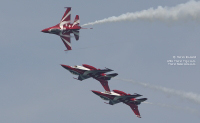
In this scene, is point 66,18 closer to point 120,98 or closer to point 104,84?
point 104,84

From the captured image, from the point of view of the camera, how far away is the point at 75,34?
410 feet

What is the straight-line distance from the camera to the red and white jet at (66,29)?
12475 centimetres

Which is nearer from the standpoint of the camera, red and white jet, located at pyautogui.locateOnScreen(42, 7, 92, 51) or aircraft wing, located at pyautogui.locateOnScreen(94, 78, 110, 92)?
aircraft wing, located at pyautogui.locateOnScreen(94, 78, 110, 92)

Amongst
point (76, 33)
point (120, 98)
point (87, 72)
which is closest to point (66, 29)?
point (76, 33)

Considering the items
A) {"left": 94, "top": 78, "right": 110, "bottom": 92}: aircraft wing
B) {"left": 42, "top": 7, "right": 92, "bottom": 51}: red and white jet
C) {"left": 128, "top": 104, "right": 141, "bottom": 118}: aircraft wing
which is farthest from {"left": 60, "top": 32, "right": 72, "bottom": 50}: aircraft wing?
{"left": 128, "top": 104, "right": 141, "bottom": 118}: aircraft wing

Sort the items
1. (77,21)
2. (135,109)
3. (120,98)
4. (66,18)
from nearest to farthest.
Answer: (120,98)
(135,109)
(77,21)
(66,18)

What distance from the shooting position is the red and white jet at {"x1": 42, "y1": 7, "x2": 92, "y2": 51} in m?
125

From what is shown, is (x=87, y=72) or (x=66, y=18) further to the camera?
(x=66, y=18)

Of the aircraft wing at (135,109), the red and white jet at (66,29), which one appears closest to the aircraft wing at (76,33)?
the red and white jet at (66,29)

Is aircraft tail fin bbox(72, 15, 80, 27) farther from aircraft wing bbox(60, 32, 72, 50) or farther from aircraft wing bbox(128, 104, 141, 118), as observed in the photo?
aircraft wing bbox(128, 104, 141, 118)

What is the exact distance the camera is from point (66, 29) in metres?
125

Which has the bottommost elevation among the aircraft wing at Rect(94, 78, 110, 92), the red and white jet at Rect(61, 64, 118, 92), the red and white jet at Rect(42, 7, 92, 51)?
the aircraft wing at Rect(94, 78, 110, 92)

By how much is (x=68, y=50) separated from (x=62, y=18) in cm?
699

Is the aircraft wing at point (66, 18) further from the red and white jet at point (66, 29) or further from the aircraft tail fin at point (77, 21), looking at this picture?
the aircraft tail fin at point (77, 21)
